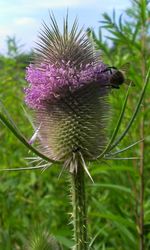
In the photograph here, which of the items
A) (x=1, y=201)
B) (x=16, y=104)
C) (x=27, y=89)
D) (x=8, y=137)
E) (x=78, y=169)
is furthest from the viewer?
(x=16, y=104)

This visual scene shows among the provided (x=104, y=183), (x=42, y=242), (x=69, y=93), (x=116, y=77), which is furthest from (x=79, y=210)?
(x=104, y=183)

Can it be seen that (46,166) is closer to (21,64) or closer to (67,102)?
(67,102)

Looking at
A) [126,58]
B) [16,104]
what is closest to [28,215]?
[16,104]

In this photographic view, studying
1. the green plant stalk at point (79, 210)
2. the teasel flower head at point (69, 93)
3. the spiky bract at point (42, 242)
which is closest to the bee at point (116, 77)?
the teasel flower head at point (69, 93)


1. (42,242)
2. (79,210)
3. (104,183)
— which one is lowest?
(104,183)

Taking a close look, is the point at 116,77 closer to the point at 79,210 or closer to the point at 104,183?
the point at 79,210

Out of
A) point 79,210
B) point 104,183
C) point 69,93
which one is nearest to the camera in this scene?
point 79,210

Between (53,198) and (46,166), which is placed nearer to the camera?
(46,166)
